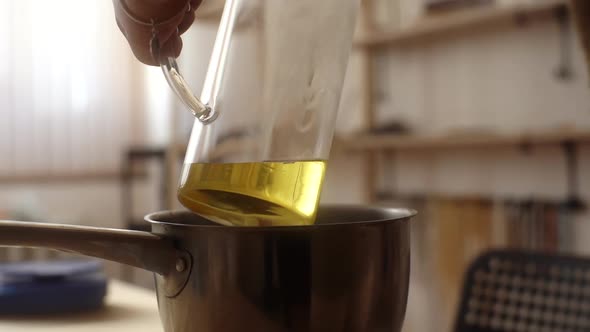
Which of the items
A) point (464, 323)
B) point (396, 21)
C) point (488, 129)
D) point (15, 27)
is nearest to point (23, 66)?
point (15, 27)

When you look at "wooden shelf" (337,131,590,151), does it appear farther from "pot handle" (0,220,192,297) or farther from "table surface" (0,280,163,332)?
"pot handle" (0,220,192,297)

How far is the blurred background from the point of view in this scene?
1.81m

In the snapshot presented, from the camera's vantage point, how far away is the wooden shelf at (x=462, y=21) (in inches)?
68.4

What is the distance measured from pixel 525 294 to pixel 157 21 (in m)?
0.47

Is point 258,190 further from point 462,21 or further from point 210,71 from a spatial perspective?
point 462,21

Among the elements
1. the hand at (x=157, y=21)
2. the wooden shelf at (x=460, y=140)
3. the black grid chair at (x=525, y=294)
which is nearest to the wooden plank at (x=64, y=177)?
the wooden shelf at (x=460, y=140)

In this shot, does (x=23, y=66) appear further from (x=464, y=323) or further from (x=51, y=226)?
(x=51, y=226)

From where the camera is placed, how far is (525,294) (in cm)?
66

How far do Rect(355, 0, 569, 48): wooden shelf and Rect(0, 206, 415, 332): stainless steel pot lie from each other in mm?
1534

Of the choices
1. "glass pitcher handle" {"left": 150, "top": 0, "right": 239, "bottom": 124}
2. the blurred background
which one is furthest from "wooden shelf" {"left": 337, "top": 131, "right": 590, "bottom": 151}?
"glass pitcher handle" {"left": 150, "top": 0, "right": 239, "bottom": 124}

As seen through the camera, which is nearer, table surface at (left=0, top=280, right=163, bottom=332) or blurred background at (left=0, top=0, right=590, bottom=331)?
table surface at (left=0, top=280, right=163, bottom=332)

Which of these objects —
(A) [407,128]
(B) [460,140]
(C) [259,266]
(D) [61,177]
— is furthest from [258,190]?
(D) [61,177]

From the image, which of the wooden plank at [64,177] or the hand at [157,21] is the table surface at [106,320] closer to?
the hand at [157,21]

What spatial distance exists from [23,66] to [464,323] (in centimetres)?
238
